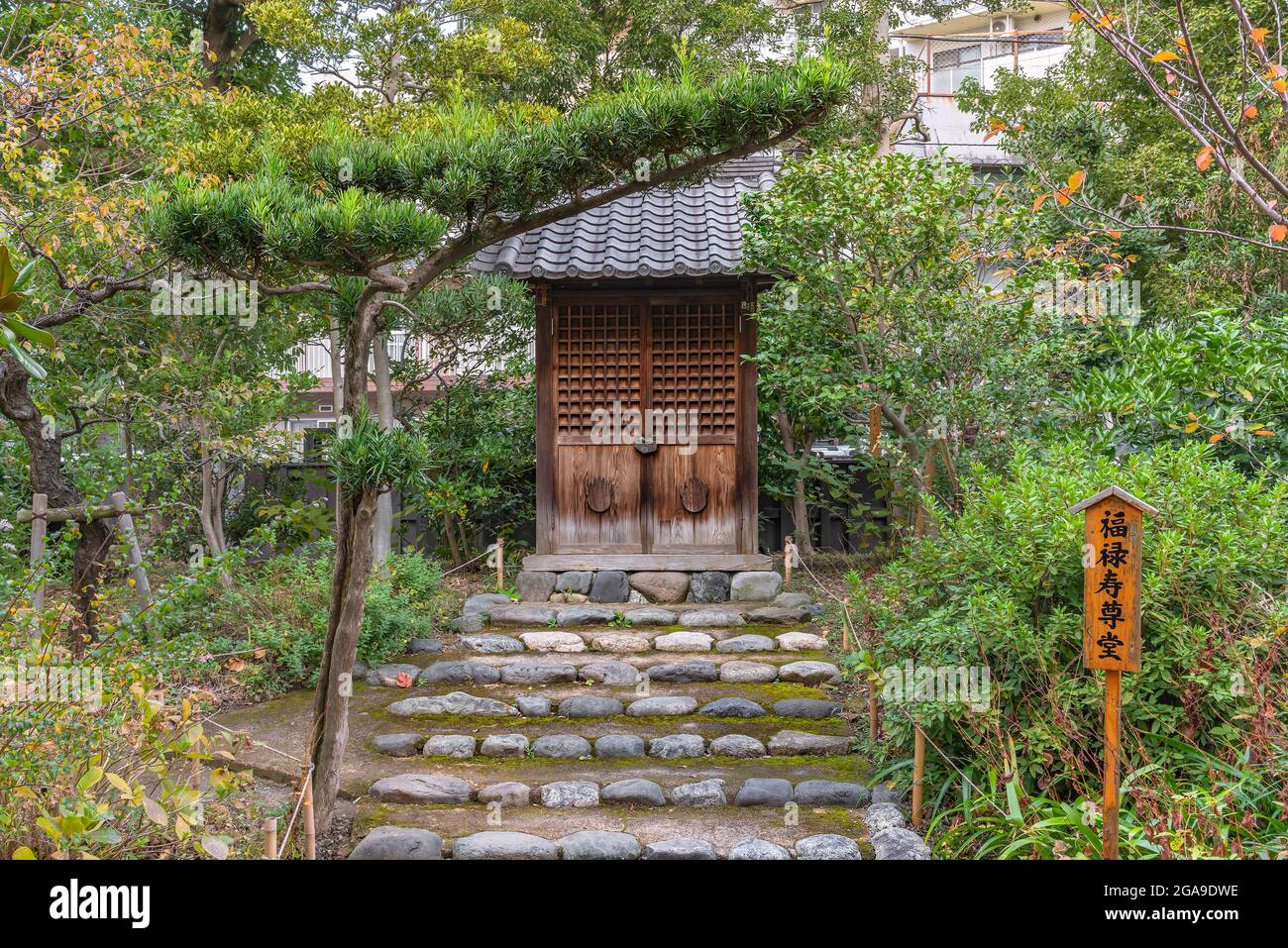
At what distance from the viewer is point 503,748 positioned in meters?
6.18

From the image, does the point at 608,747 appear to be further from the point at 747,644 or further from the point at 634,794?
the point at 747,644

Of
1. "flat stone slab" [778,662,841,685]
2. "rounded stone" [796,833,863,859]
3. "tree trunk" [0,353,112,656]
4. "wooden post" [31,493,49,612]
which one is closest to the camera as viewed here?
"rounded stone" [796,833,863,859]

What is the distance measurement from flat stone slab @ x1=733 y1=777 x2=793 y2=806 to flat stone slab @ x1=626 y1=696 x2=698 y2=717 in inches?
48.0

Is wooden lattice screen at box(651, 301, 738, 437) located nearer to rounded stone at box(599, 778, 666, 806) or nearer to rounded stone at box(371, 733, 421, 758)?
rounded stone at box(371, 733, 421, 758)

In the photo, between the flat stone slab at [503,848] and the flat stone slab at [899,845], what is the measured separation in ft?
5.26

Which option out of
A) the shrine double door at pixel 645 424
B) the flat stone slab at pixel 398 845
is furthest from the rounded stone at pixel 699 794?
the shrine double door at pixel 645 424

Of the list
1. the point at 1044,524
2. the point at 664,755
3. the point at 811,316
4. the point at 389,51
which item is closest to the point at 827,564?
the point at 811,316

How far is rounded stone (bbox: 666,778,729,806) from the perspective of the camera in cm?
550

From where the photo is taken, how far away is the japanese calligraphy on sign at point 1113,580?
4027mm

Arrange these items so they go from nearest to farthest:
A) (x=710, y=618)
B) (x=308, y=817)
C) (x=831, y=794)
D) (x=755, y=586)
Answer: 1. (x=308, y=817)
2. (x=831, y=794)
3. (x=710, y=618)
4. (x=755, y=586)

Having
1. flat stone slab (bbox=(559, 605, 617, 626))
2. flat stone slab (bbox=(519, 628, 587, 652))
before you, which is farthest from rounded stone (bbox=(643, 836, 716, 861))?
flat stone slab (bbox=(559, 605, 617, 626))

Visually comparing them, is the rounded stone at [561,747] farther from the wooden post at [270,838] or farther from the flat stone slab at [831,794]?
the wooden post at [270,838]

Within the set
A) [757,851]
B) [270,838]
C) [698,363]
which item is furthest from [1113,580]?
Answer: [698,363]

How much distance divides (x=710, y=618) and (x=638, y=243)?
370 cm
